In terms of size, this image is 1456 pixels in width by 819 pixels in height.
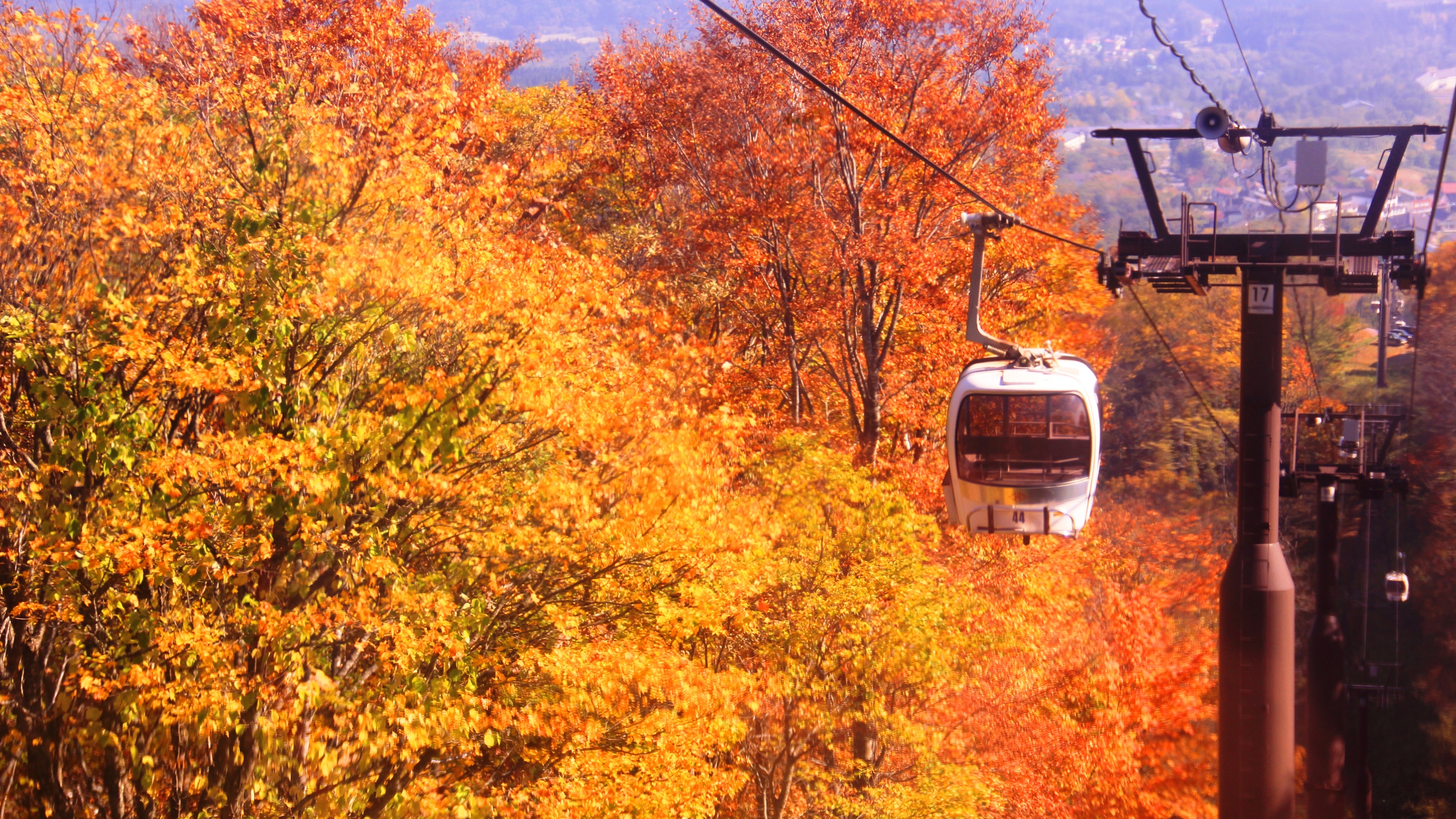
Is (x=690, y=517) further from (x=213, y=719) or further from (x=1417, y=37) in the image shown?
(x=1417, y=37)

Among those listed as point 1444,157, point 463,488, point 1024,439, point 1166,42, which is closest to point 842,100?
point 1166,42

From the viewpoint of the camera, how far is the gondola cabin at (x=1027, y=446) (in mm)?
11594

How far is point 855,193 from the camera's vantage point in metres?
20.8

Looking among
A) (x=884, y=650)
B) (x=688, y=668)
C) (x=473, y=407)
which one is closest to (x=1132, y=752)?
(x=884, y=650)

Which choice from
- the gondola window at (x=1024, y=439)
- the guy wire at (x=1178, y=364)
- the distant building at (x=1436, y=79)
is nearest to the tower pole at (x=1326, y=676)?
the guy wire at (x=1178, y=364)

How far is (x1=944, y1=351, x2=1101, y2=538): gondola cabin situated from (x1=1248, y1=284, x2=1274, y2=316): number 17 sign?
2.05 m

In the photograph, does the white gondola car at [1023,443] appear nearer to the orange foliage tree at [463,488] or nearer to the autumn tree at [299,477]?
the orange foliage tree at [463,488]

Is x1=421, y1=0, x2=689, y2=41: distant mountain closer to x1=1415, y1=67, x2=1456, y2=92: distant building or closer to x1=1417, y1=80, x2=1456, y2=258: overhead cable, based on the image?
x1=1417, y1=80, x2=1456, y2=258: overhead cable

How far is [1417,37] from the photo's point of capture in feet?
652

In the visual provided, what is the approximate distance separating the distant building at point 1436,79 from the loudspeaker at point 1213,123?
18795cm

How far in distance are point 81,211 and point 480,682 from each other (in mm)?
6611

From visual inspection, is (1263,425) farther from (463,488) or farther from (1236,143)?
(463,488)

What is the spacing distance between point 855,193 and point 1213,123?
11.1 metres

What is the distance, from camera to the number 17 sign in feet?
32.6
